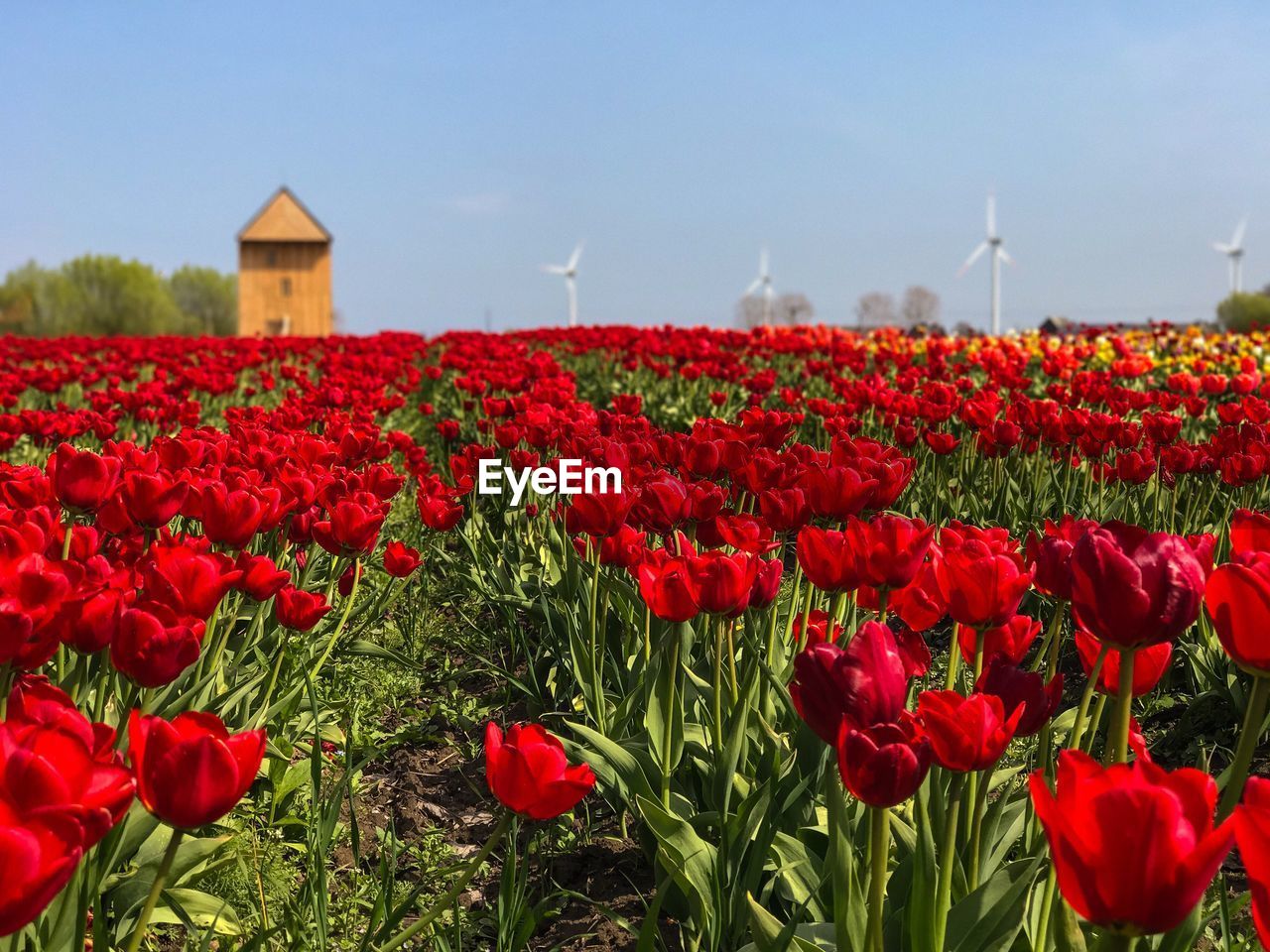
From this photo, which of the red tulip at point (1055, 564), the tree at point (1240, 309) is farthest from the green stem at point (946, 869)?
the tree at point (1240, 309)

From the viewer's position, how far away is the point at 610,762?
10.3ft

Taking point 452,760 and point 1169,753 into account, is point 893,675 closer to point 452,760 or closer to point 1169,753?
point 452,760

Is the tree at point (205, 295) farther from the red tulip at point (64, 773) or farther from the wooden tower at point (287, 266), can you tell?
the red tulip at point (64, 773)

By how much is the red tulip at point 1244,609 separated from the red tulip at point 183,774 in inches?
54.3

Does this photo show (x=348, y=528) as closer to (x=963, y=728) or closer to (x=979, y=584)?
(x=979, y=584)

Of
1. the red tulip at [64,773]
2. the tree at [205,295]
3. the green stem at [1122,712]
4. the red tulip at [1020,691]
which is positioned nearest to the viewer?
the red tulip at [64,773]

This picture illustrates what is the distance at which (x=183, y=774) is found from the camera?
1.57m

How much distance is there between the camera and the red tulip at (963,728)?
1.71 m

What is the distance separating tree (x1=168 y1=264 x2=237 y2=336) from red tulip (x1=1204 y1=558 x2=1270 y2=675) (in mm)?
83275

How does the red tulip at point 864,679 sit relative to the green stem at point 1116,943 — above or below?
above

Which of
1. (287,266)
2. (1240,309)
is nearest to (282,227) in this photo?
(287,266)

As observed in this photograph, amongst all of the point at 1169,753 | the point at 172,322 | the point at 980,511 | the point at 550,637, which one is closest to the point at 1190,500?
the point at 980,511

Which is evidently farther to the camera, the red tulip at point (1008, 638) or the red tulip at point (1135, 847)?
the red tulip at point (1008, 638)

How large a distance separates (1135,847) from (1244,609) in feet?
1.78
